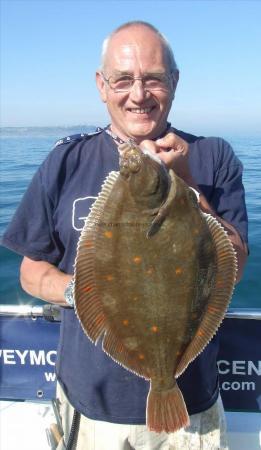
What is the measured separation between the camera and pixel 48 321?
3766mm

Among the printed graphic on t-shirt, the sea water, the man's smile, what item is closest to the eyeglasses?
the man's smile

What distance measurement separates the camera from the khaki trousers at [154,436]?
107 inches

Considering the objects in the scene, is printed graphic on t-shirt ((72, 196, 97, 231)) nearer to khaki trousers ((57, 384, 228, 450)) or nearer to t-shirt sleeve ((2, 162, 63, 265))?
t-shirt sleeve ((2, 162, 63, 265))

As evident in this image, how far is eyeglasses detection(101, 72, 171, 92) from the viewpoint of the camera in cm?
254

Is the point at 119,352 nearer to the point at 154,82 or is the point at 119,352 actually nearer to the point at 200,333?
the point at 200,333

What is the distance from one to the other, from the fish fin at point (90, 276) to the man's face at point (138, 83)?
26.5 inches

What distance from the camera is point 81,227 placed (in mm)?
2643

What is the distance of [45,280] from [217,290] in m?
1.04

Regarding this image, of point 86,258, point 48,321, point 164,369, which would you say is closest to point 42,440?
point 48,321

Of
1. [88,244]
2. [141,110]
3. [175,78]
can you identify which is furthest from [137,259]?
[175,78]

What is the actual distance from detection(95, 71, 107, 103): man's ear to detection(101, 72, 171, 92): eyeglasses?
124mm

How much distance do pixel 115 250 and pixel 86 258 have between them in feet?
0.47

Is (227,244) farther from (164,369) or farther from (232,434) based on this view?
(232,434)

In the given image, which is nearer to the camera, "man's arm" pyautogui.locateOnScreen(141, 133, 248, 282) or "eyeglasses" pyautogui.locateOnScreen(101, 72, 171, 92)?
"man's arm" pyautogui.locateOnScreen(141, 133, 248, 282)
